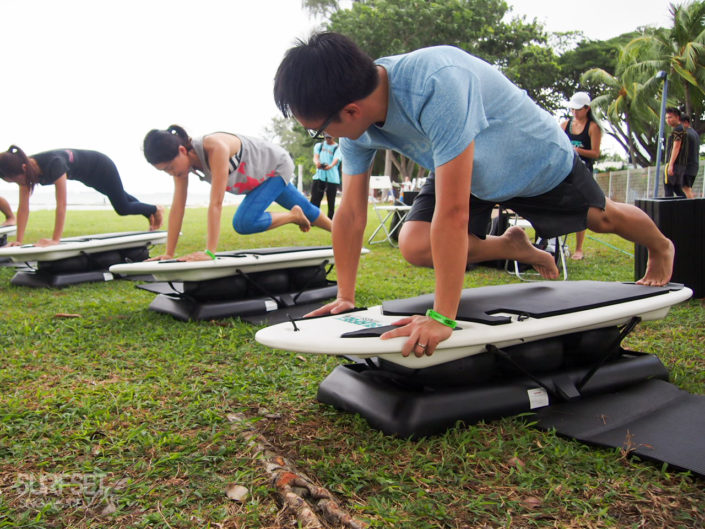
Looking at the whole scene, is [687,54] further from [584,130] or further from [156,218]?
[156,218]

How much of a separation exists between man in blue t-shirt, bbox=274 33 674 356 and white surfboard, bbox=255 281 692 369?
114mm

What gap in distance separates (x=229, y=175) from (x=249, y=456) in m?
→ 3.13

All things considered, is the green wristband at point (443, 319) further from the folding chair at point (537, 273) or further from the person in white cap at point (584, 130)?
the person in white cap at point (584, 130)

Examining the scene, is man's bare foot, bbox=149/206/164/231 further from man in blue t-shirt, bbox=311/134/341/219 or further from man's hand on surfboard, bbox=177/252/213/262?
man's hand on surfboard, bbox=177/252/213/262

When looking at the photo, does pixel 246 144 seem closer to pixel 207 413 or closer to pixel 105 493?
pixel 207 413

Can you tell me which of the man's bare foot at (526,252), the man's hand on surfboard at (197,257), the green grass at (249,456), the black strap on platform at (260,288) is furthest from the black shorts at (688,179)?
the man's hand on surfboard at (197,257)

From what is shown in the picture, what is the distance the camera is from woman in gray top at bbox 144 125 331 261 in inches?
155

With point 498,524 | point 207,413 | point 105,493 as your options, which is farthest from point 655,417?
point 105,493

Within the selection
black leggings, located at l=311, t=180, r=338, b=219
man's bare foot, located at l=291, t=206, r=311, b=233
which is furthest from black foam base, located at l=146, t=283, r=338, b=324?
black leggings, located at l=311, t=180, r=338, b=219

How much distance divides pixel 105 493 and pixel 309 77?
4.47 feet

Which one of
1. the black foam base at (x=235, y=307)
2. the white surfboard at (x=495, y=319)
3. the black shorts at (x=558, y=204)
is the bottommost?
the black foam base at (x=235, y=307)

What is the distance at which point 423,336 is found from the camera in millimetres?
1767

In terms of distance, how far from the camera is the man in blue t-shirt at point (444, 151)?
5.69 feet

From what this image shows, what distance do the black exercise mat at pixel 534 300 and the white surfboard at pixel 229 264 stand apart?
5.60ft
